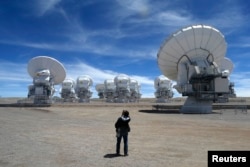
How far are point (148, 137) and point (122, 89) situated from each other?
8496 centimetres

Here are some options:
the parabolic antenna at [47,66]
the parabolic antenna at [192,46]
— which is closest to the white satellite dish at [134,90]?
the parabolic antenna at [47,66]

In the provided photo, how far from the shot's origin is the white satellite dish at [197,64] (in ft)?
148

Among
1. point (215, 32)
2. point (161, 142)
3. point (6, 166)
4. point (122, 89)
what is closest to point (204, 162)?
point (161, 142)

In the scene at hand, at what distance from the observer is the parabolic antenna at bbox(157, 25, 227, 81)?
4522 cm

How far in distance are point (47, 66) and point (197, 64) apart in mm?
37435

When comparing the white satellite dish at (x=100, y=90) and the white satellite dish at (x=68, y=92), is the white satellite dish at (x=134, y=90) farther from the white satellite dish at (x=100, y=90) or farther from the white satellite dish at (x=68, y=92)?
the white satellite dish at (x=100, y=90)

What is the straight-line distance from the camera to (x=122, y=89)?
103188 millimetres

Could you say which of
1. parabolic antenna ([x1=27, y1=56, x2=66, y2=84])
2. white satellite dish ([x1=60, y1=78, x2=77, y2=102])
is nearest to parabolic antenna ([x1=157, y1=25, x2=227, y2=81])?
parabolic antenna ([x1=27, y1=56, x2=66, y2=84])

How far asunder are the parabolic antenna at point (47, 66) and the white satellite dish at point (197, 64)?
3172cm

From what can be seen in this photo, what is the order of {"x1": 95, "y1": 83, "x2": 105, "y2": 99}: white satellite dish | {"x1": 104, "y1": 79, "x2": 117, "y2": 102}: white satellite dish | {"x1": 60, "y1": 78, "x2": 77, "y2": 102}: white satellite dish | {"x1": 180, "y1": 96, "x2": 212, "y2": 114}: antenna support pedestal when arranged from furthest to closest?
{"x1": 95, "y1": 83, "x2": 105, "y2": 99}: white satellite dish < {"x1": 104, "y1": 79, "x2": 117, "y2": 102}: white satellite dish < {"x1": 60, "y1": 78, "x2": 77, "y2": 102}: white satellite dish < {"x1": 180, "y1": 96, "x2": 212, "y2": 114}: antenna support pedestal

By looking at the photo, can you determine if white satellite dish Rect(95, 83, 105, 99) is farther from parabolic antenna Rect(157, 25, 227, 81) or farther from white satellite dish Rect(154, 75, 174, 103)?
parabolic antenna Rect(157, 25, 227, 81)

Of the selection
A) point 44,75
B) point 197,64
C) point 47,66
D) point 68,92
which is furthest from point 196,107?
point 68,92

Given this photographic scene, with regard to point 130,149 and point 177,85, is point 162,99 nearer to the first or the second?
point 177,85

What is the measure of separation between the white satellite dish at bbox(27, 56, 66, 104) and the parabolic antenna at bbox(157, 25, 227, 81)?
3066 cm
